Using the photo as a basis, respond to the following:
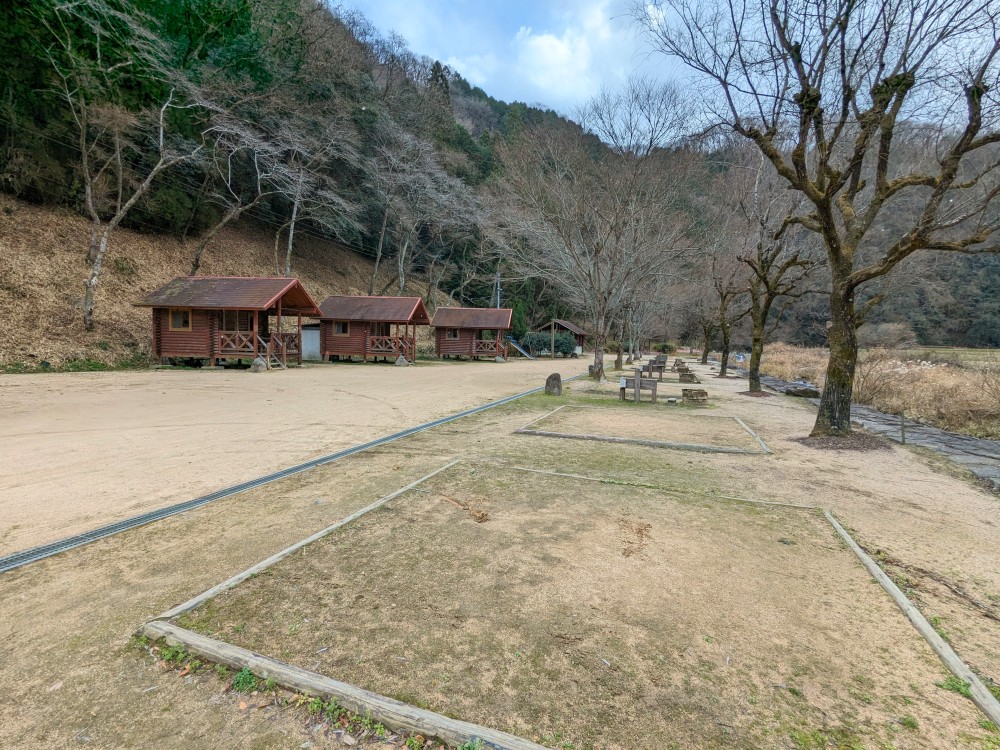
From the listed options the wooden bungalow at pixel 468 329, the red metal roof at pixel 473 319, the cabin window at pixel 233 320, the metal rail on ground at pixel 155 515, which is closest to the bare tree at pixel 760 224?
the metal rail on ground at pixel 155 515

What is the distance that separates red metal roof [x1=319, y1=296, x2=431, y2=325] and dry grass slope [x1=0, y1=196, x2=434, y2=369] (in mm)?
6592

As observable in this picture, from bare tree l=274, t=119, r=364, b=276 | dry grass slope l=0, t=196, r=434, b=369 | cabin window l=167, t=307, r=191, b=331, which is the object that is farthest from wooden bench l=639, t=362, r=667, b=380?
dry grass slope l=0, t=196, r=434, b=369

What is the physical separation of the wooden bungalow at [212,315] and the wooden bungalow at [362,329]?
638 cm

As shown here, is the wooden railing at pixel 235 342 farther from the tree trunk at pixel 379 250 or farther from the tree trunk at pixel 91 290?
the tree trunk at pixel 379 250

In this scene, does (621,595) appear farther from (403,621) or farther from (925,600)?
(925,600)

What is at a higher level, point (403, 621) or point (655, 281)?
point (655, 281)

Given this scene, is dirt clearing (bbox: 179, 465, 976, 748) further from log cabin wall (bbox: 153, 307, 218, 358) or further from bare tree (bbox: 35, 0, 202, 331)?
bare tree (bbox: 35, 0, 202, 331)

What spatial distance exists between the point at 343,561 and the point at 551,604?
1.33m

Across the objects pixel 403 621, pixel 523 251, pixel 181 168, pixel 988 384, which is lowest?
pixel 403 621

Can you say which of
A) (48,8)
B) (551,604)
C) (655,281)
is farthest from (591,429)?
(48,8)

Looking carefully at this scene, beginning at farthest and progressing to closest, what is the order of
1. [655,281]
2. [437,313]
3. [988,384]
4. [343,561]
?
[437,313]
[655,281]
[988,384]
[343,561]

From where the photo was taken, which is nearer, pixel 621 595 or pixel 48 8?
pixel 621 595

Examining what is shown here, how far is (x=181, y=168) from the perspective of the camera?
2467 cm

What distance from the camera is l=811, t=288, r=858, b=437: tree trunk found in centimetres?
699
